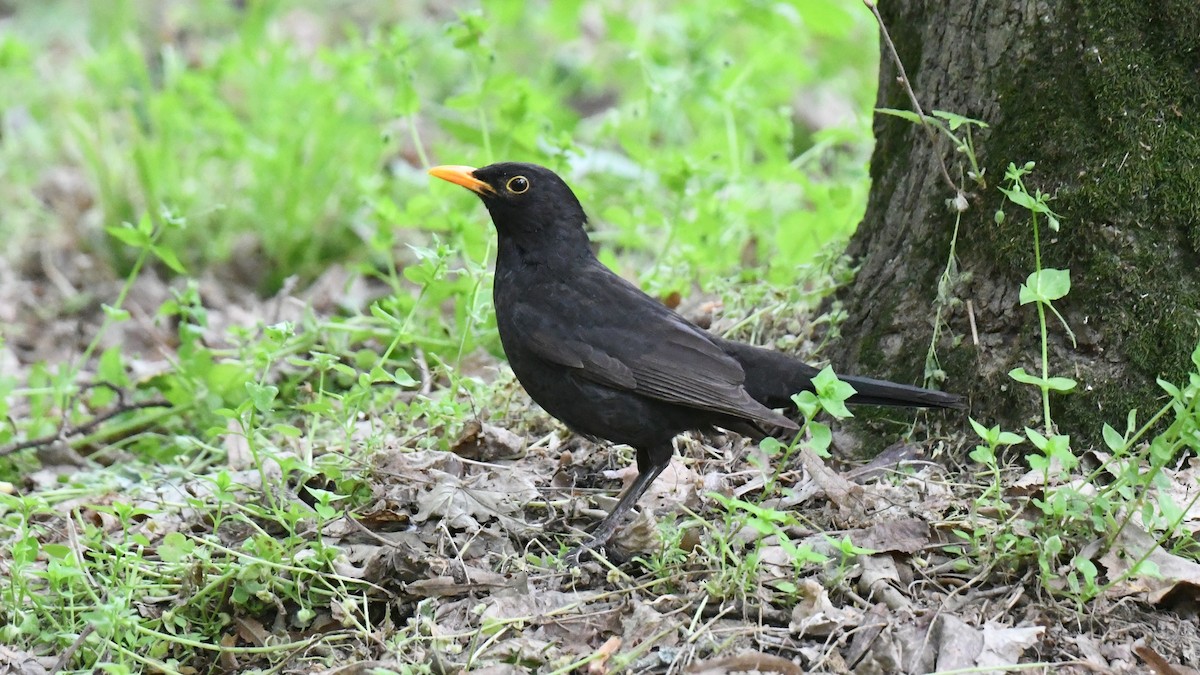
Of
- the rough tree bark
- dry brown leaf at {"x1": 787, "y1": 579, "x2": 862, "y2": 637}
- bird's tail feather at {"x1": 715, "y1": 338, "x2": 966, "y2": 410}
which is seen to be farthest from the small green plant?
dry brown leaf at {"x1": 787, "y1": 579, "x2": 862, "y2": 637}

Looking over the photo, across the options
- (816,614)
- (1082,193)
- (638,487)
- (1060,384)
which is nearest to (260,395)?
(638,487)

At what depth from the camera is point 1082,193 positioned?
3.81 meters

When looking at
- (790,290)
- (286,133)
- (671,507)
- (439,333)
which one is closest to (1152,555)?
(671,507)

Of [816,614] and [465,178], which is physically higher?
[465,178]

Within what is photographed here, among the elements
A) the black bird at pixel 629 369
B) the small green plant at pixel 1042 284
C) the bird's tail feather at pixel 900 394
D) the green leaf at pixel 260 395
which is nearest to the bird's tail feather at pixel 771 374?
the black bird at pixel 629 369

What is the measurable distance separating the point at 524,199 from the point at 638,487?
1.25m

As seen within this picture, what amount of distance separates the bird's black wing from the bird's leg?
7.6 inches

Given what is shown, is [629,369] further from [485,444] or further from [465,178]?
[465,178]

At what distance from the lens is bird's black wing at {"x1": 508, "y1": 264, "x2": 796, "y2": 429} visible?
4.09 m

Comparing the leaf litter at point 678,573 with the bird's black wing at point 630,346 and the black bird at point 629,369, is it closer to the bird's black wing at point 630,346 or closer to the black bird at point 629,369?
the black bird at point 629,369

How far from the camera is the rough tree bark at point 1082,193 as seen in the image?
375cm

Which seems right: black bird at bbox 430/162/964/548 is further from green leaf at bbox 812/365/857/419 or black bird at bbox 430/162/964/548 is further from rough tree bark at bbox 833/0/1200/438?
green leaf at bbox 812/365/857/419

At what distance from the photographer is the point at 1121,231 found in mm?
3793

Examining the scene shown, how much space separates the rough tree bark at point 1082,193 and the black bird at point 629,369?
305 millimetres
